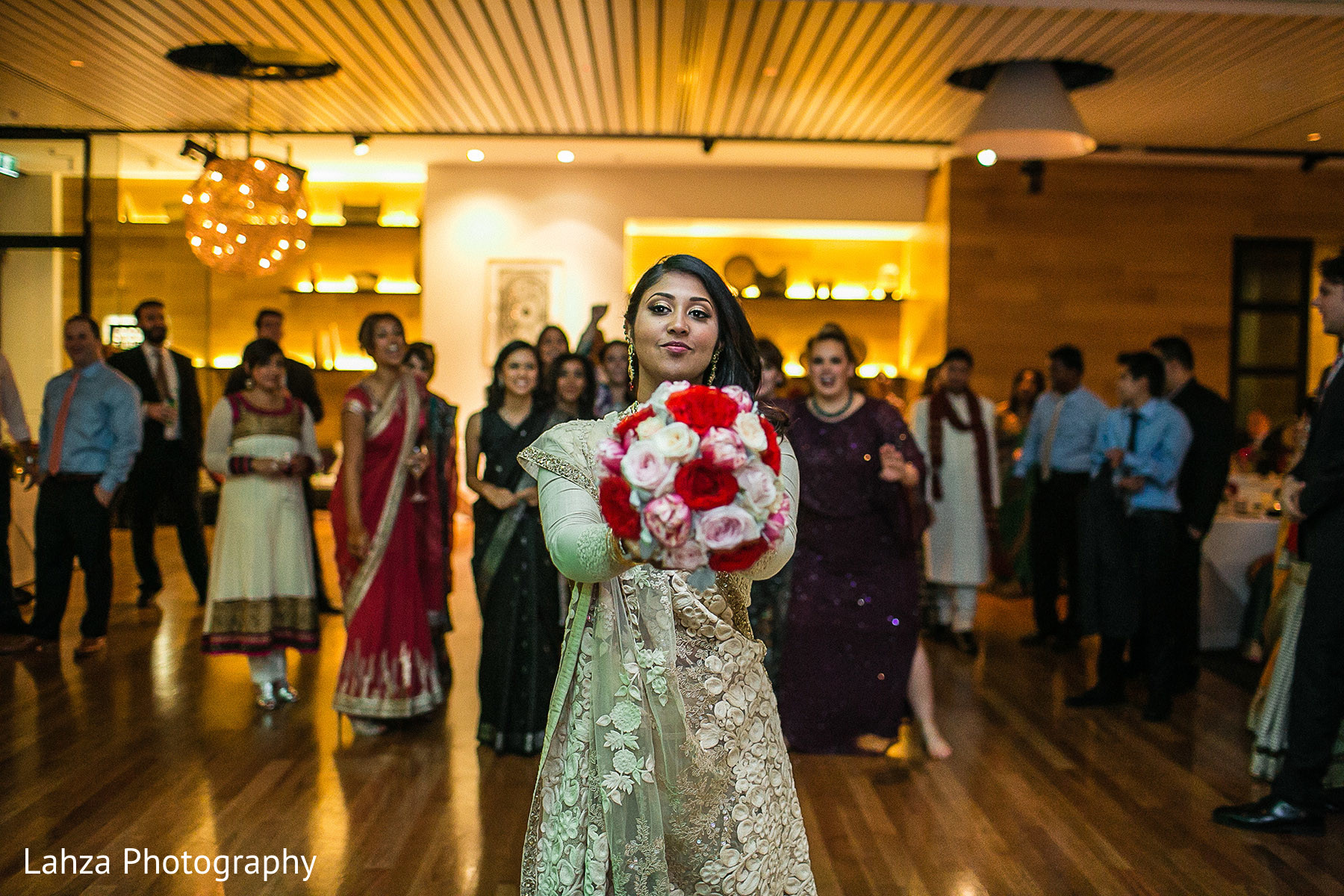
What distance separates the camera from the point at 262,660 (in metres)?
4.67

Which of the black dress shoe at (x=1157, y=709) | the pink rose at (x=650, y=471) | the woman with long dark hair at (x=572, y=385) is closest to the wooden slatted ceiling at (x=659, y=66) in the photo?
the woman with long dark hair at (x=572, y=385)

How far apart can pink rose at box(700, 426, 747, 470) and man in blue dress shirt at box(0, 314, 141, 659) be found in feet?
17.1

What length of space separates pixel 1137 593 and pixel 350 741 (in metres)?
3.50

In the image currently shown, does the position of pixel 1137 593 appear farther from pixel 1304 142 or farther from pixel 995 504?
pixel 1304 142

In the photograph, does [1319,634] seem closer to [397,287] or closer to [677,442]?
[677,442]

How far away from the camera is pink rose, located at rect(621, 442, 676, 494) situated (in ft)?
3.95

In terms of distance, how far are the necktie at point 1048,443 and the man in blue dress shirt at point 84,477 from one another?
5.14 metres

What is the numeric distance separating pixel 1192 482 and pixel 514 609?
3.31m

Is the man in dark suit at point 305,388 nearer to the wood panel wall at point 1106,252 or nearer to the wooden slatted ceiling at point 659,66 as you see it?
the wooden slatted ceiling at point 659,66

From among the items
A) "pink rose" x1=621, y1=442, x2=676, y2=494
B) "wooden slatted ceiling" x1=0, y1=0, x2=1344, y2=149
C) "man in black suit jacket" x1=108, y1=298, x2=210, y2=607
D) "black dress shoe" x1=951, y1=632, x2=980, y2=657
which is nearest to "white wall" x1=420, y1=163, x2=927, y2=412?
"wooden slatted ceiling" x1=0, y1=0, x2=1344, y2=149

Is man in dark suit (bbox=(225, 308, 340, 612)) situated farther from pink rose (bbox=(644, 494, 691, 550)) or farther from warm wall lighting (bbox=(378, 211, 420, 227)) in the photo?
pink rose (bbox=(644, 494, 691, 550))

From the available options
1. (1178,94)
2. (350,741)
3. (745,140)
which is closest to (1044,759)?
(350,741)

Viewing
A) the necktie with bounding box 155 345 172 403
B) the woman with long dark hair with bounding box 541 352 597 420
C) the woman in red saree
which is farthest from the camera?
the necktie with bounding box 155 345 172 403

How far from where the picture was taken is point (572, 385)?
4.36 m
